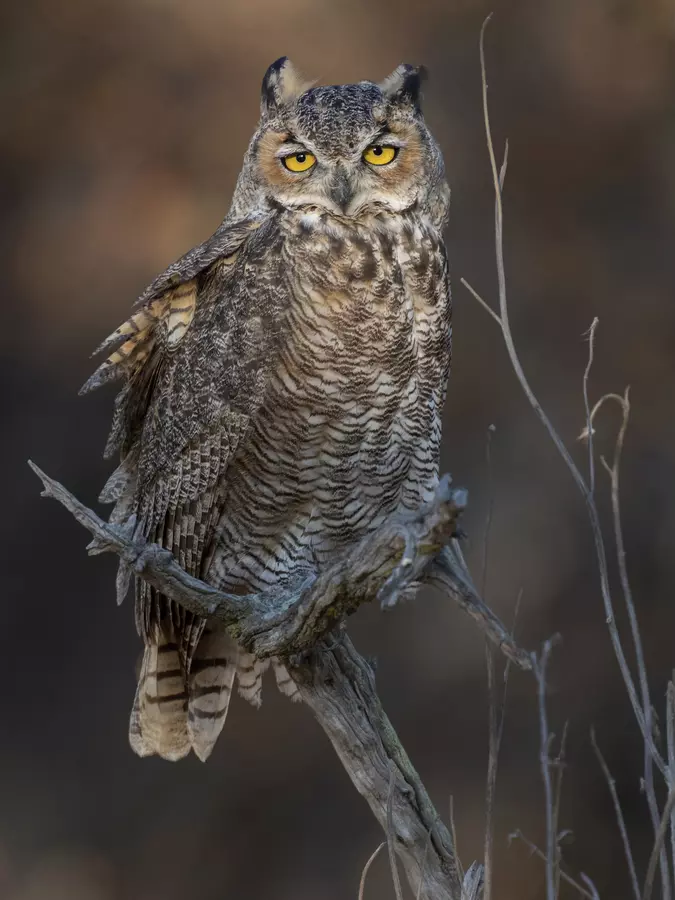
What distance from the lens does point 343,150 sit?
1.78 meters

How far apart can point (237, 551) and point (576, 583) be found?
7.03 feet

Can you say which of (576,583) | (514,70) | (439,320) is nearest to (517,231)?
(514,70)

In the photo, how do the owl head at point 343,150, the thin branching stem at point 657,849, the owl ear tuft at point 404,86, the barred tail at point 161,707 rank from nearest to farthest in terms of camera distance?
Answer: 1. the thin branching stem at point 657,849
2. the owl head at point 343,150
3. the owl ear tuft at point 404,86
4. the barred tail at point 161,707

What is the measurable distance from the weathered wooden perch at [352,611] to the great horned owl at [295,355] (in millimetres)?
138

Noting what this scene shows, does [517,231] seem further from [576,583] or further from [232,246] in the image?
[232,246]

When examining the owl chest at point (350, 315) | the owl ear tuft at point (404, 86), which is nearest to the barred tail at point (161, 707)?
the owl chest at point (350, 315)

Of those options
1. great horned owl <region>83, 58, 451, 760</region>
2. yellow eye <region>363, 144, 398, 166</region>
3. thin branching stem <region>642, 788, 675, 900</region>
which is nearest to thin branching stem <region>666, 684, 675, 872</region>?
thin branching stem <region>642, 788, 675, 900</region>

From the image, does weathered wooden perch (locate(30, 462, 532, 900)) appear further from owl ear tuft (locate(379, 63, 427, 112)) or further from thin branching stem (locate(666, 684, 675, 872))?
owl ear tuft (locate(379, 63, 427, 112))

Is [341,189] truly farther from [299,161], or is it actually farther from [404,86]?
[404,86]

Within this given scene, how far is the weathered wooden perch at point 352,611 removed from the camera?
1.35m

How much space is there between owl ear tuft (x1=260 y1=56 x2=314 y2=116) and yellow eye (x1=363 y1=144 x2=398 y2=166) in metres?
0.18

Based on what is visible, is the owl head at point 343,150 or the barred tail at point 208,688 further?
the barred tail at point 208,688

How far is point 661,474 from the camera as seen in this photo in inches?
154

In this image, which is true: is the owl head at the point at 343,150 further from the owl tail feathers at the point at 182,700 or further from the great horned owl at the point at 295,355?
the owl tail feathers at the point at 182,700
